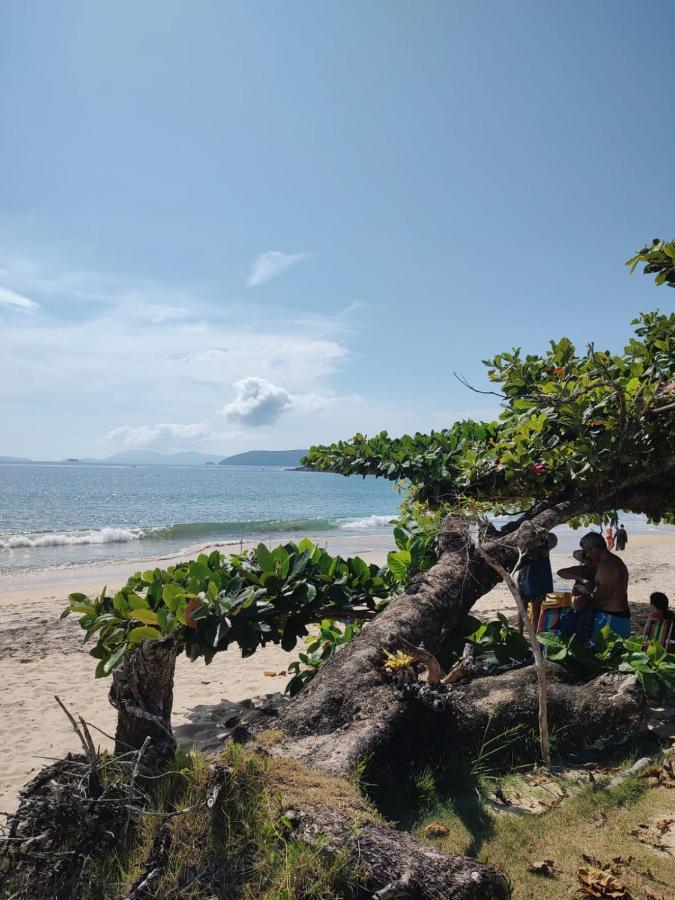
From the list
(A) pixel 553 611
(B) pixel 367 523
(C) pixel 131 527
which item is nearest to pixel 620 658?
(A) pixel 553 611

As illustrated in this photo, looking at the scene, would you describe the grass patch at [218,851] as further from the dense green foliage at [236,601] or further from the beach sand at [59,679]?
the dense green foliage at [236,601]

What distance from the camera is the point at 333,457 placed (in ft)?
25.6

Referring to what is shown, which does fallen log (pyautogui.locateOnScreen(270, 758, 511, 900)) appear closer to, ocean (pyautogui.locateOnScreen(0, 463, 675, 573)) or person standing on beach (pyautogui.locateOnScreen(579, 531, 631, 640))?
person standing on beach (pyautogui.locateOnScreen(579, 531, 631, 640))

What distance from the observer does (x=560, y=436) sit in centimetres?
538

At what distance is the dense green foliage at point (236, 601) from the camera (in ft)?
13.1

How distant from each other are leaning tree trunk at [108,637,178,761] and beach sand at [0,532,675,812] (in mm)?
488

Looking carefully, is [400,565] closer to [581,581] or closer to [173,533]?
[581,581]

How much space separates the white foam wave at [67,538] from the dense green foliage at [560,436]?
23.1 m

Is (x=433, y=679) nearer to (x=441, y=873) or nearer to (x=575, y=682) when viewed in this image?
(x=575, y=682)

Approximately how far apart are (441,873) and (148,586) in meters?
3.14

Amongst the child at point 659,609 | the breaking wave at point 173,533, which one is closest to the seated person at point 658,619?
the child at point 659,609

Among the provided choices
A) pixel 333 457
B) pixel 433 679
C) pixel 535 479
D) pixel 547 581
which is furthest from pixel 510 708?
pixel 333 457

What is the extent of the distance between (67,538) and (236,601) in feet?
82.1

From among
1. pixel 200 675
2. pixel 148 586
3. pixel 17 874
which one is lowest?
pixel 200 675
